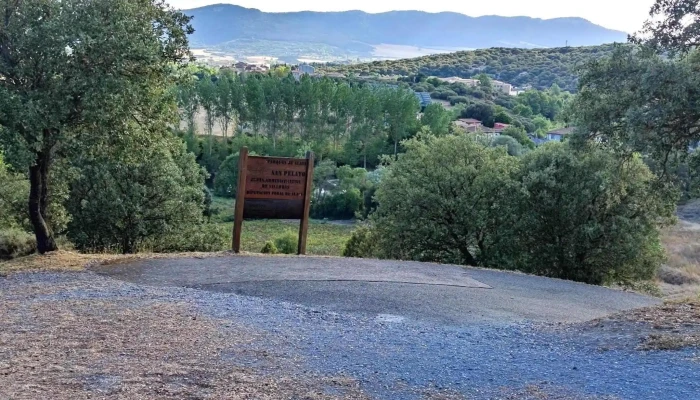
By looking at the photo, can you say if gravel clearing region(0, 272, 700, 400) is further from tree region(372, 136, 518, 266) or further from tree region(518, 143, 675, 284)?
tree region(372, 136, 518, 266)

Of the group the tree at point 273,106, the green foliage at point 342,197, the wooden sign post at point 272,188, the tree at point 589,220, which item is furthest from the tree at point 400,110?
the wooden sign post at point 272,188

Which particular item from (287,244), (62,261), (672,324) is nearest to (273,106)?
(287,244)

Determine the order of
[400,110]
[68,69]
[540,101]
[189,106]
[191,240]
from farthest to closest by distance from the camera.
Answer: [540,101], [189,106], [400,110], [191,240], [68,69]

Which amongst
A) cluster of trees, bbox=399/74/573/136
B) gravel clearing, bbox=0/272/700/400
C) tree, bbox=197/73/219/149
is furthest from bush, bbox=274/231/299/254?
cluster of trees, bbox=399/74/573/136

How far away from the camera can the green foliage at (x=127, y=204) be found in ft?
67.8

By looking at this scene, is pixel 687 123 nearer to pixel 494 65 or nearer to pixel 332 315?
pixel 332 315

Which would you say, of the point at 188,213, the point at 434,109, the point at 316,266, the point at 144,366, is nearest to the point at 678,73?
the point at 316,266

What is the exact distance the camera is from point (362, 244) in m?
24.6

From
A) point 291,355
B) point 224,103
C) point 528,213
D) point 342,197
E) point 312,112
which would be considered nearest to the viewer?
point 291,355

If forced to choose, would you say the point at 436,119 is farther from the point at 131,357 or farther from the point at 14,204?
the point at 131,357

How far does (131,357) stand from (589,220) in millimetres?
15871

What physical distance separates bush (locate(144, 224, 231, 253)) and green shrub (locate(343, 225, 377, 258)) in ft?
15.7

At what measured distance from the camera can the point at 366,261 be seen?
43.9 feet

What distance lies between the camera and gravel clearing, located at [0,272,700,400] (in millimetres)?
5750
